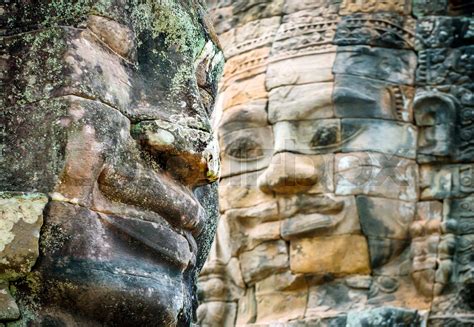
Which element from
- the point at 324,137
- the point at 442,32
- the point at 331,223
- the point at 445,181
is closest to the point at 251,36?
the point at 324,137

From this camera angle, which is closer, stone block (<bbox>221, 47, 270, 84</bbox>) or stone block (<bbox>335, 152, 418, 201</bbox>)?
stone block (<bbox>335, 152, 418, 201</bbox>)

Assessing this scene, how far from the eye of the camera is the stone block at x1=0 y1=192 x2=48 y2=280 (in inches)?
86.0

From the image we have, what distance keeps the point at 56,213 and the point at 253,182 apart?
19.4 feet

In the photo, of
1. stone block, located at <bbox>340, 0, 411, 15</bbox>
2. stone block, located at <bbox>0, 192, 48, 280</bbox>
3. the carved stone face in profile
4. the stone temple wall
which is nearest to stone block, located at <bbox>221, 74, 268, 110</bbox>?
the stone temple wall

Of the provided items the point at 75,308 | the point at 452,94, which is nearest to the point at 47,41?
the point at 75,308

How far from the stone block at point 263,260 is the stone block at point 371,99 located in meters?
1.01

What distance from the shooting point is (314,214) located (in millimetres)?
7672

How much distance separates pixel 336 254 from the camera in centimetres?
761

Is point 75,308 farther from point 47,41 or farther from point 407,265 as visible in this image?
point 407,265

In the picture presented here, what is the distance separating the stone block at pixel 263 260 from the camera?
307 inches

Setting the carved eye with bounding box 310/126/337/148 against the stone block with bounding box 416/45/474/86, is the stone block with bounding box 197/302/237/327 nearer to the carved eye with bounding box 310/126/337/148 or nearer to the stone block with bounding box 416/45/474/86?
the carved eye with bounding box 310/126/337/148

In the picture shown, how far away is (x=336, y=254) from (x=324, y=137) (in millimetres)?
816

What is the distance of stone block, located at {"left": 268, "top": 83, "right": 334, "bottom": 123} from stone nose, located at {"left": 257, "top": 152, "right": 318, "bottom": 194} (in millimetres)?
282

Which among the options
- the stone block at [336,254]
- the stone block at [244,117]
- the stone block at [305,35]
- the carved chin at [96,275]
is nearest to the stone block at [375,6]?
the stone block at [305,35]
